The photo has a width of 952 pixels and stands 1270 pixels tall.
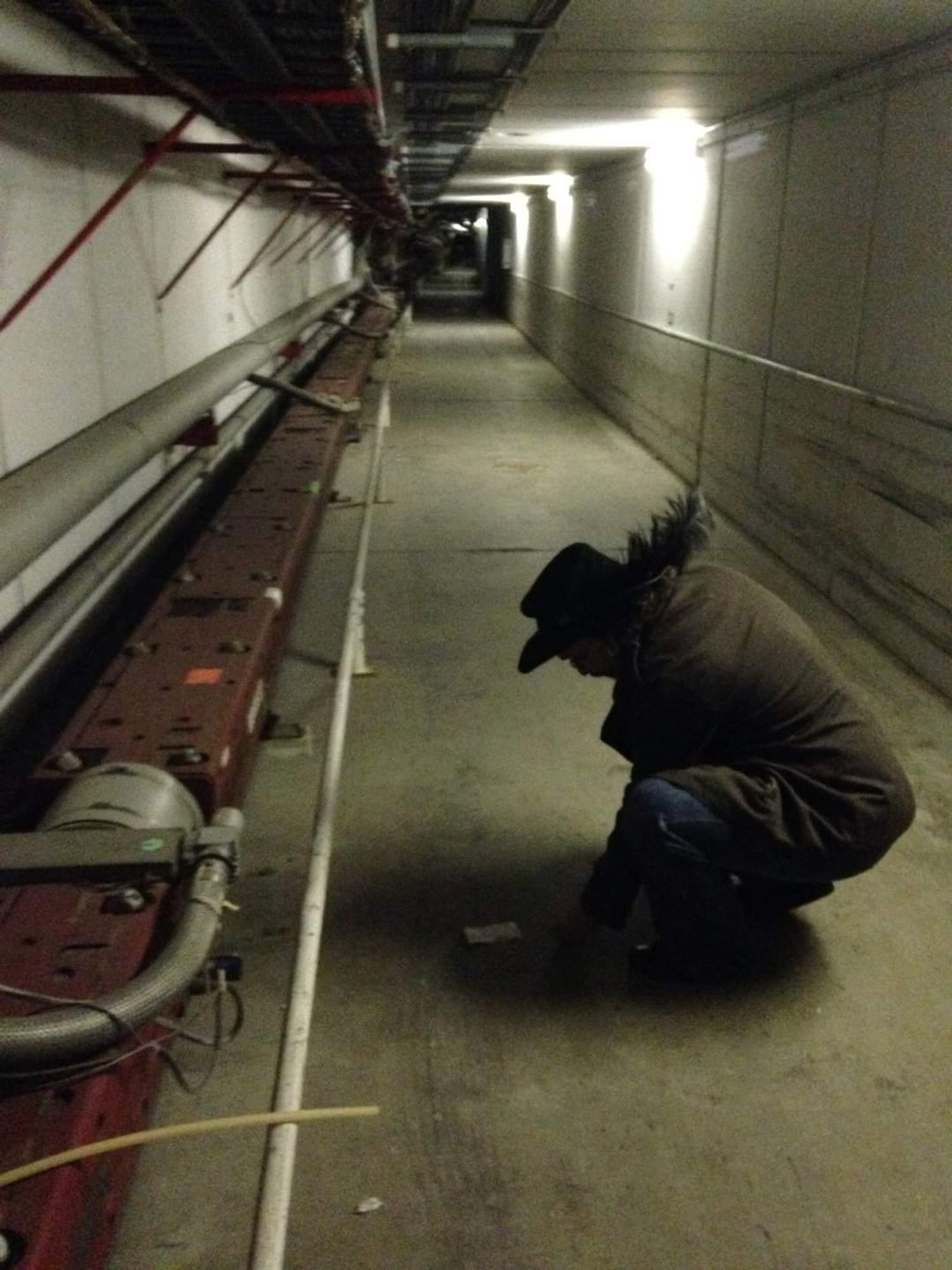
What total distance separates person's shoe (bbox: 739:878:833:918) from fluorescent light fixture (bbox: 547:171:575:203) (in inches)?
363

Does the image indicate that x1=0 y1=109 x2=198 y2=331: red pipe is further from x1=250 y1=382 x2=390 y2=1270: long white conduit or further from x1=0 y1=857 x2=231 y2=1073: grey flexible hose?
x1=0 y1=857 x2=231 y2=1073: grey flexible hose

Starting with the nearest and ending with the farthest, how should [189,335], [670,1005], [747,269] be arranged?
[670,1005], [189,335], [747,269]

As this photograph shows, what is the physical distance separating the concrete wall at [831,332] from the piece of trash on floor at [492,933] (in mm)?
1955

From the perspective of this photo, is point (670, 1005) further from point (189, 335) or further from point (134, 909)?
point (189, 335)

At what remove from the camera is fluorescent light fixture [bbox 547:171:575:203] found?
1058cm

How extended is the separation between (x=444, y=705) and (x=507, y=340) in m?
12.1

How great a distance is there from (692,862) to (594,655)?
44 cm

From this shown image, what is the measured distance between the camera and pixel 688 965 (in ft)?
6.88

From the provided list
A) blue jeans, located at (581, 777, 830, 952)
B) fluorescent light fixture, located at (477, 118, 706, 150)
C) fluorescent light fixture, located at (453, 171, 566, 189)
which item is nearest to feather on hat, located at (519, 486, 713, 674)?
blue jeans, located at (581, 777, 830, 952)

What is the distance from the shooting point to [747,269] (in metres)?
5.35

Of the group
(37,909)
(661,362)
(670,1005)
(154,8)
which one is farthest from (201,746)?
(661,362)

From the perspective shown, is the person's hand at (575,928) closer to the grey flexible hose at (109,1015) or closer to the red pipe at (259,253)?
the grey flexible hose at (109,1015)

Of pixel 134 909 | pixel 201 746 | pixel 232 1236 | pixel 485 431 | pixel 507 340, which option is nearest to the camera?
pixel 134 909

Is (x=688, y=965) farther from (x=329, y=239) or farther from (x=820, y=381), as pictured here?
(x=329, y=239)
